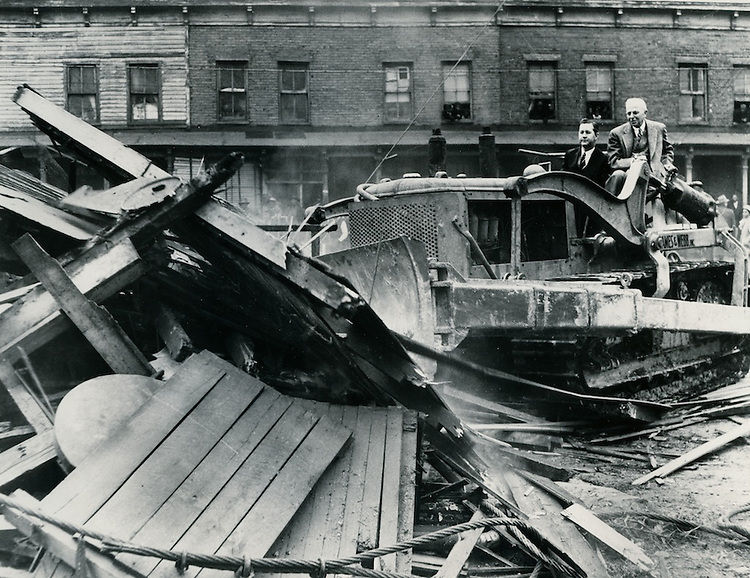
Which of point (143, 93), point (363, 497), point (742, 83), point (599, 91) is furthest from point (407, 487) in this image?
point (742, 83)

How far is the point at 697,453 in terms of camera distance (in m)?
5.87

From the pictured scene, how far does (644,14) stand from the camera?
2167cm

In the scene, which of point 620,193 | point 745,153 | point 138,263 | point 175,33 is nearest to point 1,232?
point 138,263

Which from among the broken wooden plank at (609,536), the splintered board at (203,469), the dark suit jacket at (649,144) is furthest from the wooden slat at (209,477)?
the dark suit jacket at (649,144)

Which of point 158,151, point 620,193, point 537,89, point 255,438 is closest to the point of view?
point 255,438

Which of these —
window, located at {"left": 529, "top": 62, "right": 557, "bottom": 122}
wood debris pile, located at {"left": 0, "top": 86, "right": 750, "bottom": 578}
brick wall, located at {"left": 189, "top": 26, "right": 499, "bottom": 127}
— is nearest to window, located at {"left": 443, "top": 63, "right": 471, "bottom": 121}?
brick wall, located at {"left": 189, "top": 26, "right": 499, "bottom": 127}

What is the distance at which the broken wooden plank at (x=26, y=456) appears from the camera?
3.16 m

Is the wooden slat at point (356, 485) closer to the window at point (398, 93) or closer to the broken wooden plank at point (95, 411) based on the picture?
the broken wooden plank at point (95, 411)

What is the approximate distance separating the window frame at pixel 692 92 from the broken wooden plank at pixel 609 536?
21361 mm

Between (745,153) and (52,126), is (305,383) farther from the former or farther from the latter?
(745,153)

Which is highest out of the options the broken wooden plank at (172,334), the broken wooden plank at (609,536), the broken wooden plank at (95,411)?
the broken wooden plank at (172,334)

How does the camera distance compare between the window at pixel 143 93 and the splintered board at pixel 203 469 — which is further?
the window at pixel 143 93

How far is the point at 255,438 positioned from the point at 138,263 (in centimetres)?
127

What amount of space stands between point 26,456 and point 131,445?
0.57 meters
